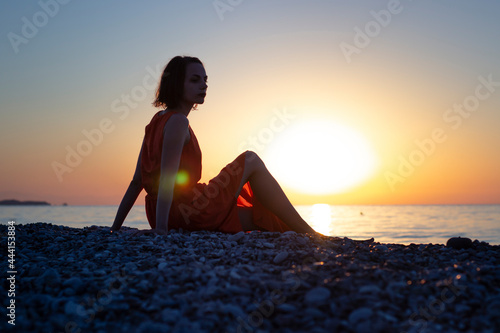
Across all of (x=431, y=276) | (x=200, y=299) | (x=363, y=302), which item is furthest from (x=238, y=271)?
(x=431, y=276)

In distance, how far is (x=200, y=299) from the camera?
238cm

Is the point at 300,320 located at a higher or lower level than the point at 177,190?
lower

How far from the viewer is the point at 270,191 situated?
15.8 ft

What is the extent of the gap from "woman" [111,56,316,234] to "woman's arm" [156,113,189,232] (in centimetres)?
21

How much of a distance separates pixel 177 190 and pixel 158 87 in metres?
1.46

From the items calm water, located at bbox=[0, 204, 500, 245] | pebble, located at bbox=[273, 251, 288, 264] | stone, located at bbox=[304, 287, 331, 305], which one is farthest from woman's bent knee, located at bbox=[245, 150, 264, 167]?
calm water, located at bbox=[0, 204, 500, 245]

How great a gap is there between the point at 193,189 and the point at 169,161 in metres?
0.69

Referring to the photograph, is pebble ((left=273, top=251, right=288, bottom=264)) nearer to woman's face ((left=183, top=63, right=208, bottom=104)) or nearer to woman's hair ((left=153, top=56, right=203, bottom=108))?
woman's face ((left=183, top=63, right=208, bottom=104))

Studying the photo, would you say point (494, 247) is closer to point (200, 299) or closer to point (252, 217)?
point (252, 217)

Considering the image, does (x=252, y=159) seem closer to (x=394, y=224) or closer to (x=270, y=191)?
(x=270, y=191)

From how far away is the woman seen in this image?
468 centimetres

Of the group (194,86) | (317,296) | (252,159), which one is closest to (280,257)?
(317,296)

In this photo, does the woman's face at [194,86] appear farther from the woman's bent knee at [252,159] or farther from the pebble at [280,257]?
the pebble at [280,257]

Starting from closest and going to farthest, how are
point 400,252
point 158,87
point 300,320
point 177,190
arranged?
point 300,320, point 400,252, point 177,190, point 158,87
